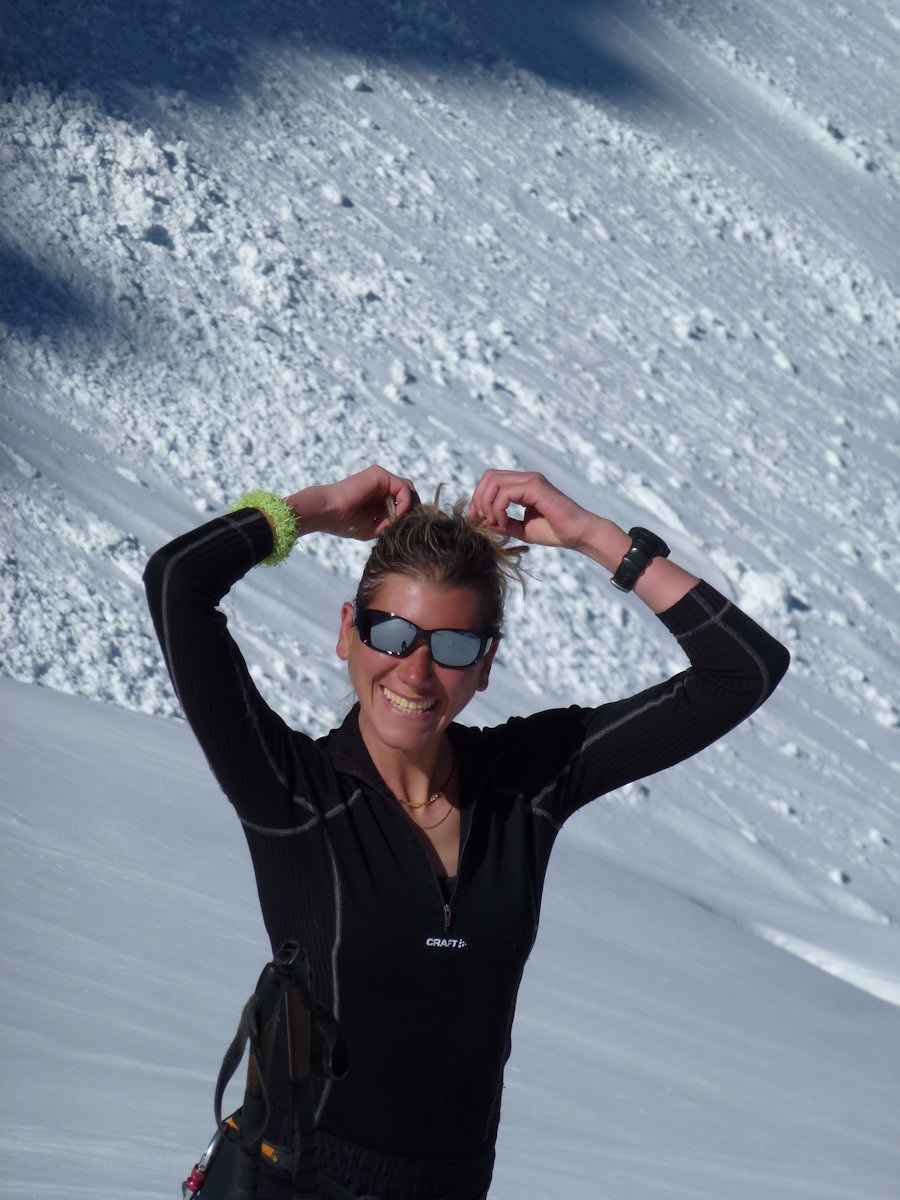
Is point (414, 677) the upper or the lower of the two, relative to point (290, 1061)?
upper

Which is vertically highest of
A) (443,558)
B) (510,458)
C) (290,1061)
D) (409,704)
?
(443,558)

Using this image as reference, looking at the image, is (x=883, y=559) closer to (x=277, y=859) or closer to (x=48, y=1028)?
(x=48, y=1028)

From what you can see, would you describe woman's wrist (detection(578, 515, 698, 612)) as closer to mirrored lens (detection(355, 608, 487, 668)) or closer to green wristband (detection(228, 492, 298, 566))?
mirrored lens (detection(355, 608, 487, 668))

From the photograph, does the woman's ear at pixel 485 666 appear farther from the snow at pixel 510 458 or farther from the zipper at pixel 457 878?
the snow at pixel 510 458

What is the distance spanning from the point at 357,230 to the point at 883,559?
5270 mm

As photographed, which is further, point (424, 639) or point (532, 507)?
point (532, 507)

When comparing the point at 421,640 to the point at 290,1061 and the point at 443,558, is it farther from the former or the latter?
the point at 290,1061

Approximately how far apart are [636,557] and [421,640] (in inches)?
14.6

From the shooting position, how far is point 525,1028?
178 inches

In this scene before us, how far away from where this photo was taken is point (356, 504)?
212cm

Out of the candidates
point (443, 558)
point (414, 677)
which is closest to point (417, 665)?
point (414, 677)

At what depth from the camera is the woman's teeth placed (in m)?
1.92

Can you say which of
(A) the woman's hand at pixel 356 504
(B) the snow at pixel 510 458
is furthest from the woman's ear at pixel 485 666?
(B) the snow at pixel 510 458

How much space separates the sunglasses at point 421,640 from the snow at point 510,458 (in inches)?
52.7
